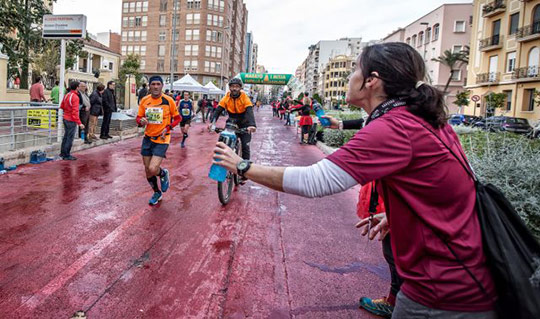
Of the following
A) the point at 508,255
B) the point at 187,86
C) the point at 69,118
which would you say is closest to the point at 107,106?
the point at 69,118

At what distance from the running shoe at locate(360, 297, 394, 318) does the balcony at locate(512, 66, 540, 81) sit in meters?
36.2

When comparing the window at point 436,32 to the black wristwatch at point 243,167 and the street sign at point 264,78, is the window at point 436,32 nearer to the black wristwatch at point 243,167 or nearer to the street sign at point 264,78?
the street sign at point 264,78

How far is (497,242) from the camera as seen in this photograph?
1411 millimetres

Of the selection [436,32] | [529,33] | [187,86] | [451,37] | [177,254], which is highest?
[436,32]

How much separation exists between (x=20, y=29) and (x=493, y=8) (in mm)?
40431

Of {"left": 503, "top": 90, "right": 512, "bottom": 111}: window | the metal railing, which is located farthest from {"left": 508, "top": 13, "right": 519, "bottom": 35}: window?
the metal railing

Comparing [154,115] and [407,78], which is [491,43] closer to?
[154,115]

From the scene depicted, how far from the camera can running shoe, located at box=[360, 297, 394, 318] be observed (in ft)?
10.4

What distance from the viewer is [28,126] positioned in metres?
9.92

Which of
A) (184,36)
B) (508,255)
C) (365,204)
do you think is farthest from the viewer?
(184,36)

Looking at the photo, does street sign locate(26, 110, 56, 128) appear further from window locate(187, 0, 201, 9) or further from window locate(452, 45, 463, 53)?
window locate(187, 0, 201, 9)

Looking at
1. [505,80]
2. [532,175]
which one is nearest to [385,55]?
[532,175]

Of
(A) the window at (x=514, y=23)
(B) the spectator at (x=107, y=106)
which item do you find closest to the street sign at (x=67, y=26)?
(B) the spectator at (x=107, y=106)

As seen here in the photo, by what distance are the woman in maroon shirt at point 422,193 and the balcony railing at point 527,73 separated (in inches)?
1481
